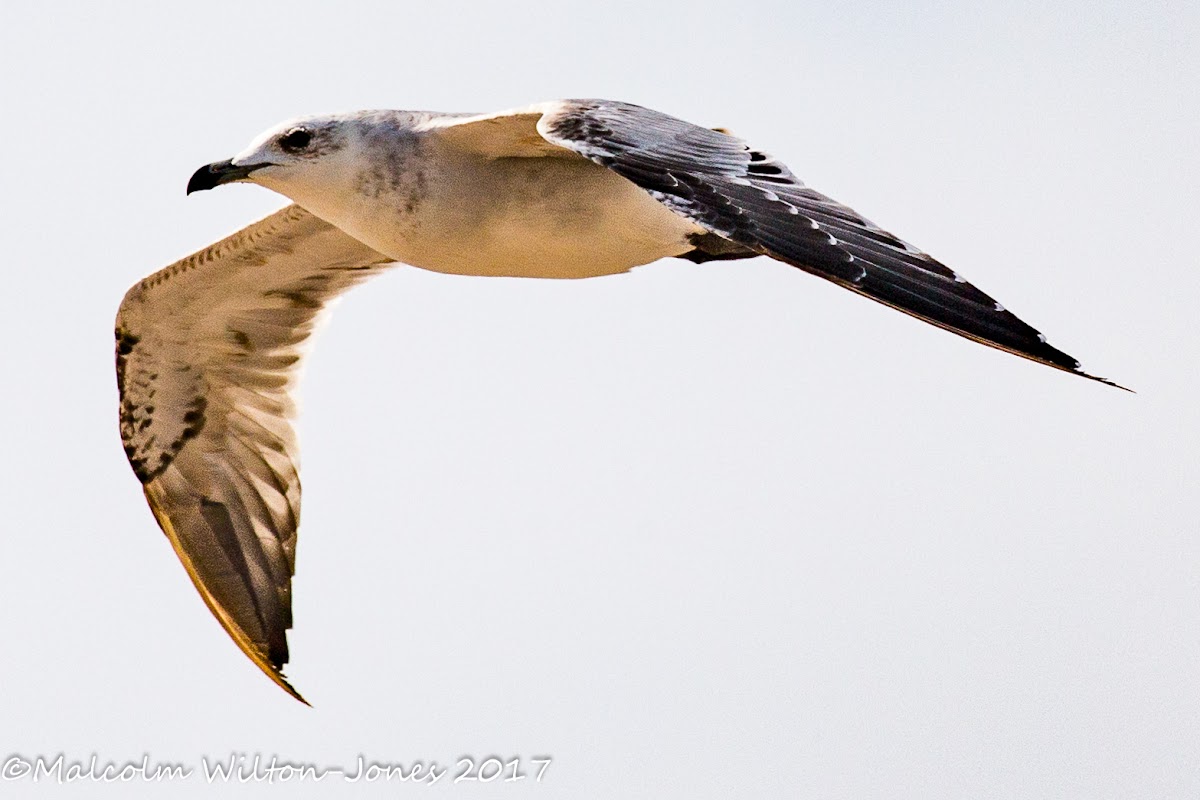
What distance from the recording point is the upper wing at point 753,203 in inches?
323

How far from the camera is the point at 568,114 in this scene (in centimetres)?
Answer: 965

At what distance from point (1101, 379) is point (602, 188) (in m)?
3.97

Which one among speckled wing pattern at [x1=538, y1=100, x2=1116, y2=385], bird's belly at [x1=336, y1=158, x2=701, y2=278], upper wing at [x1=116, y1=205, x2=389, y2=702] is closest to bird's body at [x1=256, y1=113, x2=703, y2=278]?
bird's belly at [x1=336, y1=158, x2=701, y2=278]

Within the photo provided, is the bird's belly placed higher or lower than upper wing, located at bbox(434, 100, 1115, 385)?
lower

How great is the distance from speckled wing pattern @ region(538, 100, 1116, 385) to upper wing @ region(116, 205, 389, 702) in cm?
Answer: 357

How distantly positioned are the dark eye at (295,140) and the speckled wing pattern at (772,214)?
1.56m

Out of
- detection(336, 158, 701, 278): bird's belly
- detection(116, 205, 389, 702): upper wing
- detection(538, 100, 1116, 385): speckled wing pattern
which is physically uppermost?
detection(538, 100, 1116, 385): speckled wing pattern

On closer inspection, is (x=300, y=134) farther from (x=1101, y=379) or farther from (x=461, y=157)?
(x=1101, y=379)

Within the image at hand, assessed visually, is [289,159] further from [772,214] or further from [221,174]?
[772,214]

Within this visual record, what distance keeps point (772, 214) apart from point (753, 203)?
0.13 m

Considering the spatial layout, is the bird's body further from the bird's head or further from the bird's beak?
the bird's beak

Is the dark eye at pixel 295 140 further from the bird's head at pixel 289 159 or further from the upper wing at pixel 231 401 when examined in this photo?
the upper wing at pixel 231 401

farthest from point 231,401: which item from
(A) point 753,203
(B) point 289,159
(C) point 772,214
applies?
(C) point 772,214

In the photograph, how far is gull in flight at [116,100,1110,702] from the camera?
888 cm
